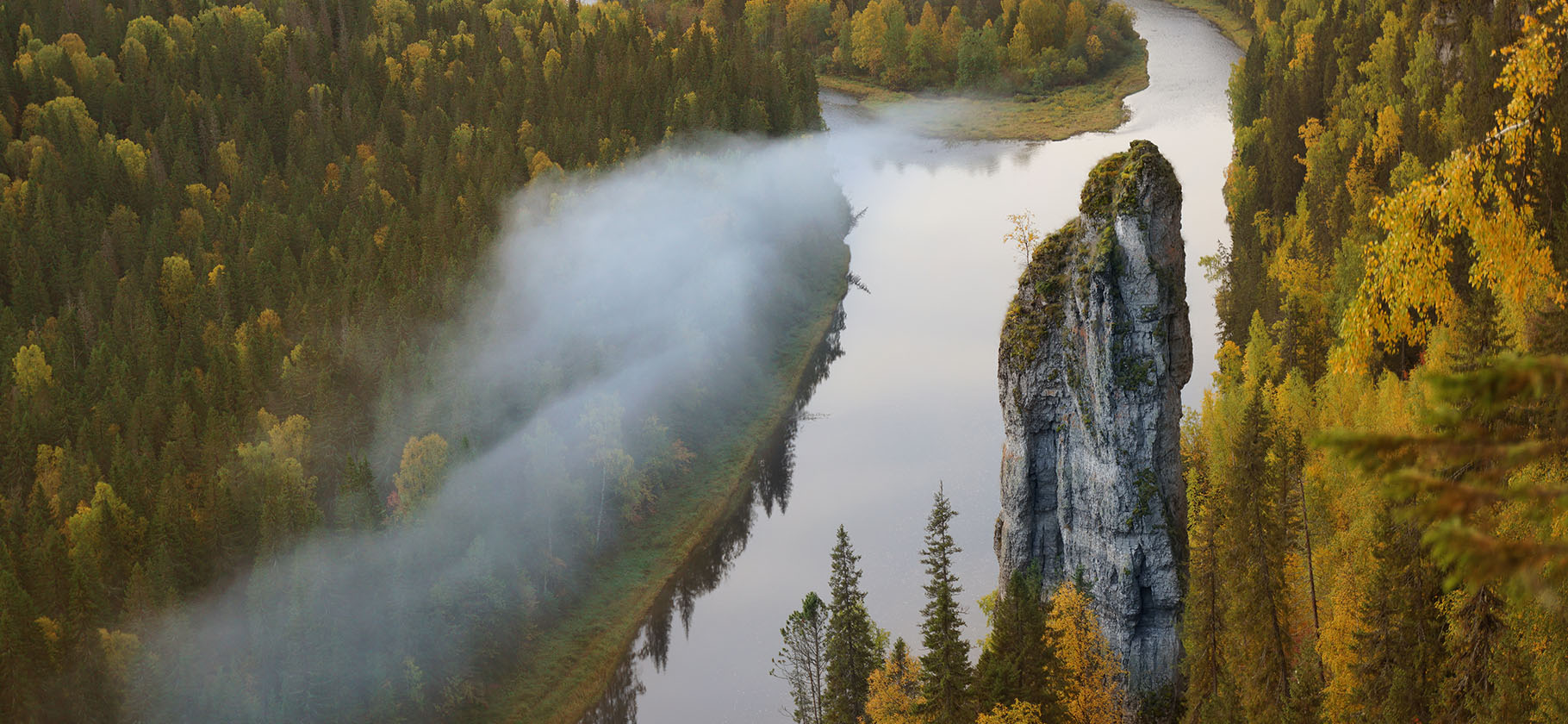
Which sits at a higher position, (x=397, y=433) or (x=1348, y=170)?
(x=1348, y=170)

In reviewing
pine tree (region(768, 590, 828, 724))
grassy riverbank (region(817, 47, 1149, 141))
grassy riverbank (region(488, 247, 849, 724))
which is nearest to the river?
grassy riverbank (region(488, 247, 849, 724))

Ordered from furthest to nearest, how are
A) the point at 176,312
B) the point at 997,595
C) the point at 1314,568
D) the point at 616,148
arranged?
the point at 616,148 → the point at 176,312 → the point at 997,595 → the point at 1314,568

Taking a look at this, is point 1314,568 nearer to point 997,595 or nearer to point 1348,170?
point 997,595

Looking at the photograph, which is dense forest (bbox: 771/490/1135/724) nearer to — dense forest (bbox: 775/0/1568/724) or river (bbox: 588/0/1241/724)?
dense forest (bbox: 775/0/1568/724)

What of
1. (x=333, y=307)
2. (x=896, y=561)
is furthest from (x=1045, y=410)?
(x=333, y=307)

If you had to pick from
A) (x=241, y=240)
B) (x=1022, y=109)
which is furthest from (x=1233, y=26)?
(x=241, y=240)

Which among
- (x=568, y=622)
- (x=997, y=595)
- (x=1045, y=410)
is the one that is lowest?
(x=568, y=622)
